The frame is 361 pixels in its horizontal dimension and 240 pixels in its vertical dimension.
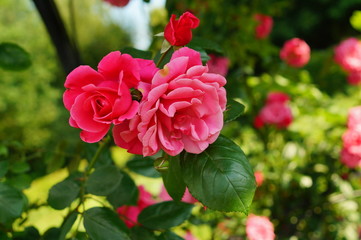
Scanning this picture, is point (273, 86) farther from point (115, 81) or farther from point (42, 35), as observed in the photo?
point (42, 35)

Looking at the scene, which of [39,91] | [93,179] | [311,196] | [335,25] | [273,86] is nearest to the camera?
[93,179]

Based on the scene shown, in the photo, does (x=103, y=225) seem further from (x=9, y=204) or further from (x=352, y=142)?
(x=352, y=142)

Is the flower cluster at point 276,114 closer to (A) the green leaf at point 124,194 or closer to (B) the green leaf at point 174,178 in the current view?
(A) the green leaf at point 124,194

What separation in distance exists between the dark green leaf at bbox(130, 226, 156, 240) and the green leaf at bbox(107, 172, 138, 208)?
5 cm

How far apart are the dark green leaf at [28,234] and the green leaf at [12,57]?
28 cm

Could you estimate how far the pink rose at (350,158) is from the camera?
1323mm

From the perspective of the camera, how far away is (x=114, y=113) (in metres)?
0.36

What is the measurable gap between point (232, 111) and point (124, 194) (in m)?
0.27

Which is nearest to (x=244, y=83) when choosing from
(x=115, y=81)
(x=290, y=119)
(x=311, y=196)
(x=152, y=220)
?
(x=290, y=119)

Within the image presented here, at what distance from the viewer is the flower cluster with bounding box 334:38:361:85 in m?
1.76

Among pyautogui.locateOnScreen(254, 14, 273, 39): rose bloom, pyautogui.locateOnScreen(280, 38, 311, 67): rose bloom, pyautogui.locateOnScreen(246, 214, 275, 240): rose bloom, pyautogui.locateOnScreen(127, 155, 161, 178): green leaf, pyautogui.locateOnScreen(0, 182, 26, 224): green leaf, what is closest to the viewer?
pyautogui.locateOnScreen(0, 182, 26, 224): green leaf

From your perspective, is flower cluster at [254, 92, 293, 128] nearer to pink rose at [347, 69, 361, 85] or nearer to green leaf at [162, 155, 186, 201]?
pink rose at [347, 69, 361, 85]

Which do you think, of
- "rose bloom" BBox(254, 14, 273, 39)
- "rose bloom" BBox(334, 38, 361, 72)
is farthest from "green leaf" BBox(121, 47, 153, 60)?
"rose bloom" BBox(334, 38, 361, 72)

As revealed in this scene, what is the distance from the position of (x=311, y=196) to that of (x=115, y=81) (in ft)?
3.95
